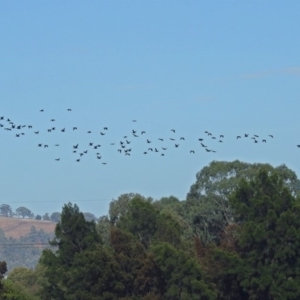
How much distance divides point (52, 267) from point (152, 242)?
331 inches

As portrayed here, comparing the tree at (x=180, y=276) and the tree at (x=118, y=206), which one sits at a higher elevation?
the tree at (x=118, y=206)

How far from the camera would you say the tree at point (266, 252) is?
64.8 meters

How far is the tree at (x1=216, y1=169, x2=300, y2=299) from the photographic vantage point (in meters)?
64.8

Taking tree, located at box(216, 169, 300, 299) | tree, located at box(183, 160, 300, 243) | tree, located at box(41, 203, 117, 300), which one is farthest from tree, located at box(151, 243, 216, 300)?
tree, located at box(183, 160, 300, 243)

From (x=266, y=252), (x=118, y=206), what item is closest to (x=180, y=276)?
(x=266, y=252)

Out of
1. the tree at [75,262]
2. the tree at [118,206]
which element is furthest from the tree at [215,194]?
the tree at [75,262]

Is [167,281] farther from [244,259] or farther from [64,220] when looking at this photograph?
[64,220]

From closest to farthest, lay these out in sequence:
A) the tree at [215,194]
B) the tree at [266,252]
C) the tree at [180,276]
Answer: the tree at [180,276], the tree at [266,252], the tree at [215,194]

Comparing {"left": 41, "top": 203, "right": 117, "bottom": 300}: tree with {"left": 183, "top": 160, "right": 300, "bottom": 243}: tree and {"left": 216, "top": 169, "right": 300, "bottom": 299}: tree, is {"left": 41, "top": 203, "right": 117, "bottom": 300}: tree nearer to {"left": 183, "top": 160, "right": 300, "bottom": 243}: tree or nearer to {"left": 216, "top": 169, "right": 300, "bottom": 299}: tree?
{"left": 216, "top": 169, "right": 300, "bottom": 299}: tree

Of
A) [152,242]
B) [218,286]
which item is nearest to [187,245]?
[152,242]

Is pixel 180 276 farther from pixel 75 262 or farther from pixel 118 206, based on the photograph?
pixel 118 206

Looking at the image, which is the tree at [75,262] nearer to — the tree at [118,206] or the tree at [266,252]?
the tree at [266,252]

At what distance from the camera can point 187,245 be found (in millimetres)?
75938

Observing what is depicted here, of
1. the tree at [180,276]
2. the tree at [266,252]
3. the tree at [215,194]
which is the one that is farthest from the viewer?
the tree at [215,194]
